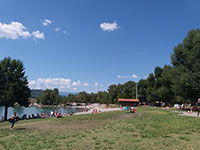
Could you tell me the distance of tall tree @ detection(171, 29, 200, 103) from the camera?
31.0m

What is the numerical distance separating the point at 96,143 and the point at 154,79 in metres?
66.6

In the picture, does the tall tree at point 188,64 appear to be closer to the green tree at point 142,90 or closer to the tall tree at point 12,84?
the tall tree at point 12,84

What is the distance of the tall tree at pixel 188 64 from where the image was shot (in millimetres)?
30984

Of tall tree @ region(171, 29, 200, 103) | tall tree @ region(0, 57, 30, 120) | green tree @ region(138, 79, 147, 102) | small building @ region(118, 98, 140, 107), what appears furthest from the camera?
green tree @ region(138, 79, 147, 102)

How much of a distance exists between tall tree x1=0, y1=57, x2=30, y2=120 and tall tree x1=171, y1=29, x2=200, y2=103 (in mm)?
36089

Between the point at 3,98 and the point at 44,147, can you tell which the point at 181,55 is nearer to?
the point at 44,147

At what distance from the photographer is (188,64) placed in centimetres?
3362

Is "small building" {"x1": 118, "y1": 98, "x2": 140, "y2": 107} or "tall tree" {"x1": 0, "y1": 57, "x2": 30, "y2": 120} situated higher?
"tall tree" {"x1": 0, "y1": 57, "x2": 30, "y2": 120}

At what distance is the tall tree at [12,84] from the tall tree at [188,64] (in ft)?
118

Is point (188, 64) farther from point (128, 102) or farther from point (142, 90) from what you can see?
point (142, 90)

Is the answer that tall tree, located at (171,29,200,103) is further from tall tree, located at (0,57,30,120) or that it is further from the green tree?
the green tree

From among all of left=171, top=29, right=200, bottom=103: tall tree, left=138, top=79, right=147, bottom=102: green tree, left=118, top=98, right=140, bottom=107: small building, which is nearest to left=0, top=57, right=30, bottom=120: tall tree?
left=118, top=98, right=140, bottom=107: small building

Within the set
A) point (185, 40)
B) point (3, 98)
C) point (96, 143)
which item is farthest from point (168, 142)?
point (3, 98)

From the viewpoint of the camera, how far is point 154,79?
7269 cm
